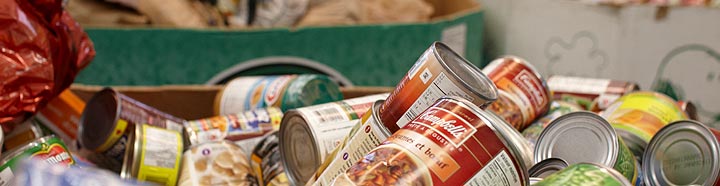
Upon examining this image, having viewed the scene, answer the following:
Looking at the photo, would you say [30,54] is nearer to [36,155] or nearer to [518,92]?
[36,155]

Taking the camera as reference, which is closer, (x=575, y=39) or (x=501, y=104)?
(x=501, y=104)

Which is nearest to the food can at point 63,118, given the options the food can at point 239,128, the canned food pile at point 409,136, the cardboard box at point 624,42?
the canned food pile at point 409,136

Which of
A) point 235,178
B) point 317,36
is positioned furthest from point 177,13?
point 235,178

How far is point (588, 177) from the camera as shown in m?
0.79

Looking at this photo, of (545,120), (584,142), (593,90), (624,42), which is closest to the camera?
(584,142)

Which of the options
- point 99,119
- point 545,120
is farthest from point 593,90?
point 99,119

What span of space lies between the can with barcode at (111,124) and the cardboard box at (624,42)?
5.21ft

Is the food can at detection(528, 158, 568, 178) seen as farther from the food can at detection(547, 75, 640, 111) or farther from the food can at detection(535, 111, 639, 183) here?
the food can at detection(547, 75, 640, 111)

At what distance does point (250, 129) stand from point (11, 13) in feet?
1.48

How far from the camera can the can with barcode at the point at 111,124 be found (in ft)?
4.51

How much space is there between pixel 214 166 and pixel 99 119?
406 mm

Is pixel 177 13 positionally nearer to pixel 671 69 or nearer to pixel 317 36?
pixel 317 36

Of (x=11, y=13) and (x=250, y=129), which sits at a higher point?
(x=11, y=13)

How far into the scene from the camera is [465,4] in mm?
3195
